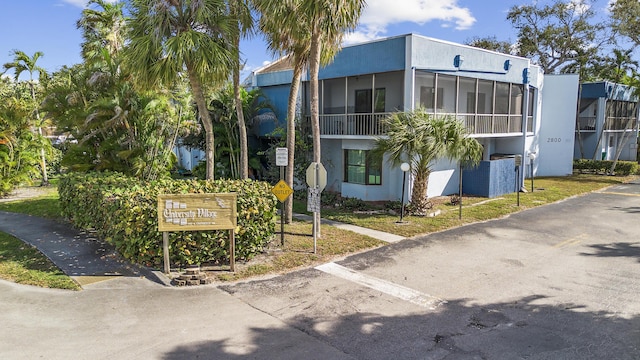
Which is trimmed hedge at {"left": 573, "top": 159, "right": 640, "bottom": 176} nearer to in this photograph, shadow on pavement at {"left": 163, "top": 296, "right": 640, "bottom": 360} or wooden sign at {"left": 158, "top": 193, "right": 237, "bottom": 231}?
shadow on pavement at {"left": 163, "top": 296, "right": 640, "bottom": 360}

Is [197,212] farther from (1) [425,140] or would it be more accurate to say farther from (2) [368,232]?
(1) [425,140]

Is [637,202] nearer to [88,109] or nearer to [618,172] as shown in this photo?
[618,172]

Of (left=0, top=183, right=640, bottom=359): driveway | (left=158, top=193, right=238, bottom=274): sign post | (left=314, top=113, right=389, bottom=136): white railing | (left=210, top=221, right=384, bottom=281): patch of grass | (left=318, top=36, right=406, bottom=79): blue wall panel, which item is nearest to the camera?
(left=0, top=183, right=640, bottom=359): driveway

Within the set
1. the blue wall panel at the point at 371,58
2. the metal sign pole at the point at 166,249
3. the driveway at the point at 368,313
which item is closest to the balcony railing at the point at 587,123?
the blue wall panel at the point at 371,58

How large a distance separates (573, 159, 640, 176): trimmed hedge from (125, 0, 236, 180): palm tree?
25.6 meters

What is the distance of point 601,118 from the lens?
3053 cm

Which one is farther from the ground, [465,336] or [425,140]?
[425,140]

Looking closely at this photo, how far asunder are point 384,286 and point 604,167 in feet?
84.3

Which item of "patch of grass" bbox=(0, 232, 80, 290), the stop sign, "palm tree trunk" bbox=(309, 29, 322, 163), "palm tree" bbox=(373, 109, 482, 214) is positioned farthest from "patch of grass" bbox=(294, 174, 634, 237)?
"patch of grass" bbox=(0, 232, 80, 290)

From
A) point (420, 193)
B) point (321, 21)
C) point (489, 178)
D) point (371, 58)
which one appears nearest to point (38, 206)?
point (321, 21)

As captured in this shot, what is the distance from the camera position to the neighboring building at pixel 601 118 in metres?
→ 29.6

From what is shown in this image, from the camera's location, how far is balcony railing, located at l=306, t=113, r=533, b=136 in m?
16.9

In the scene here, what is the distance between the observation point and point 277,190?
34.0ft

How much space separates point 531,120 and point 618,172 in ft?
26.9
